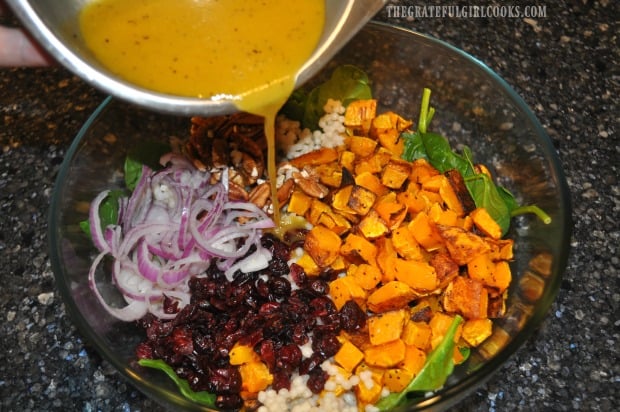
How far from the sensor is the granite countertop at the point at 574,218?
2.49 metres

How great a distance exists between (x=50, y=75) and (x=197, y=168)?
1117 millimetres

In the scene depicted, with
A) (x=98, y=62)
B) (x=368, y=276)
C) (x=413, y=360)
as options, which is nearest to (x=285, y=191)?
(x=368, y=276)

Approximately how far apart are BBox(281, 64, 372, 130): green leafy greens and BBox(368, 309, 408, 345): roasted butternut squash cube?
1.05 metres

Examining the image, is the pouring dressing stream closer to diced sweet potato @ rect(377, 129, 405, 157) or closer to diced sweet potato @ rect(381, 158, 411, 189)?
diced sweet potato @ rect(381, 158, 411, 189)

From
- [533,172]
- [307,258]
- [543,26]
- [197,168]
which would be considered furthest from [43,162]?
[543,26]

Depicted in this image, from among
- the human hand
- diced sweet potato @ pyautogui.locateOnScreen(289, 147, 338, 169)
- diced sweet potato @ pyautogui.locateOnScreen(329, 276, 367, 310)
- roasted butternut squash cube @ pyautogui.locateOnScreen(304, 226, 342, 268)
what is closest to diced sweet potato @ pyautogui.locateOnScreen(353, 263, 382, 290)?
diced sweet potato @ pyautogui.locateOnScreen(329, 276, 367, 310)

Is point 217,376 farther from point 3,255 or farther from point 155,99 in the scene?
point 3,255

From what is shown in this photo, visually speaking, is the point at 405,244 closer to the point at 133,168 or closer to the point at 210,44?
the point at 210,44

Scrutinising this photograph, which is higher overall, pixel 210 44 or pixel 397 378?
pixel 210 44

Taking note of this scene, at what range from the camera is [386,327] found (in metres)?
2.29

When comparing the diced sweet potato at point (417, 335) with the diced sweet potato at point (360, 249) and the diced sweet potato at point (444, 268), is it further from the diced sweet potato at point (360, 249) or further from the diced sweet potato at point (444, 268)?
the diced sweet potato at point (360, 249)

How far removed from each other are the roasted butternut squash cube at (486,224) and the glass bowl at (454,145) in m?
0.15

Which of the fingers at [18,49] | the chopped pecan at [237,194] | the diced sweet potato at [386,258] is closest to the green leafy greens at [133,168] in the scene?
the chopped pecan at [237,194]

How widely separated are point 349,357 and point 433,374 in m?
0.29
